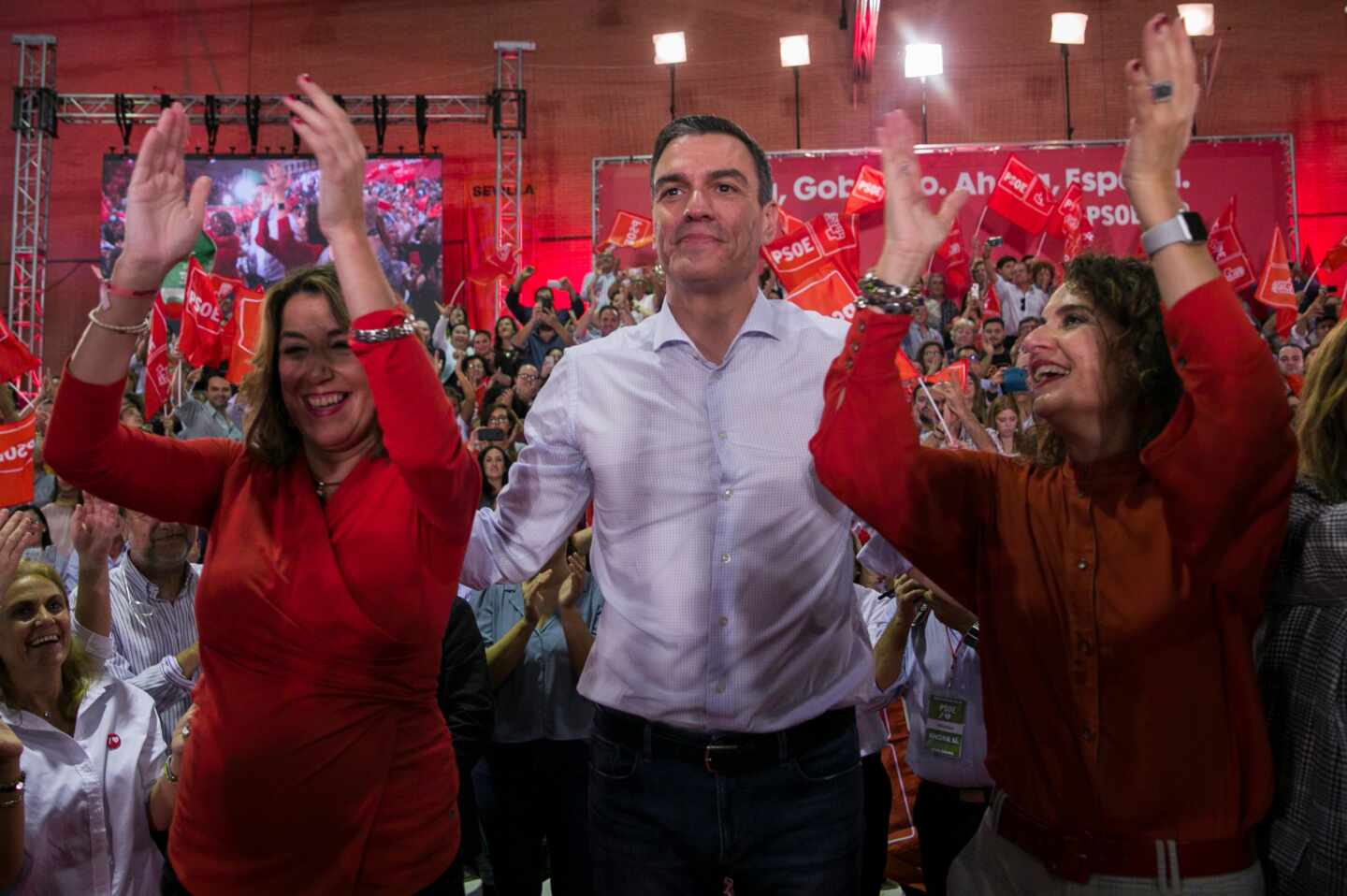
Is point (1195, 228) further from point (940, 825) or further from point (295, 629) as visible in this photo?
point (940, 825)

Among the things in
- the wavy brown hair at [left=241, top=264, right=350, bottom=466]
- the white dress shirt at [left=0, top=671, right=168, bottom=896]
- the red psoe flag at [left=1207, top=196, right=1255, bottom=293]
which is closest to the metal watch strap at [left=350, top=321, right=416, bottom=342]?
the wavy brown hair at [left=241, top=264, right=350, bottom=466]

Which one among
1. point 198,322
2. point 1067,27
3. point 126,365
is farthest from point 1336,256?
point 126,365

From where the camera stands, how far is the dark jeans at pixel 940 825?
3.39m

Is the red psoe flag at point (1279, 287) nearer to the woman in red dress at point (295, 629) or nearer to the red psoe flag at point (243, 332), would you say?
the red psoe flag at point (243, 332)

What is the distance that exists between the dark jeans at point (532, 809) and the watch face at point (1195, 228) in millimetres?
2793

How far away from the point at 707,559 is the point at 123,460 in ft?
2.95

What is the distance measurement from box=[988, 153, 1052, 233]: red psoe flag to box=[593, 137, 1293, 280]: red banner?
0.48 metres

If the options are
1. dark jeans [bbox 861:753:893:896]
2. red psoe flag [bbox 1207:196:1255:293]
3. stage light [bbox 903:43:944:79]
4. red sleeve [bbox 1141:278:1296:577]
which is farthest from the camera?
stage light [bbox 903:43:944:79]

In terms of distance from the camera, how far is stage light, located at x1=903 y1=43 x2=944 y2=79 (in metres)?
12.5

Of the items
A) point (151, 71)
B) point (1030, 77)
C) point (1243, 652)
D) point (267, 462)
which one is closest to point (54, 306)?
point (151, 71)

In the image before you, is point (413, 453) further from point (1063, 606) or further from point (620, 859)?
point (1063, 606)

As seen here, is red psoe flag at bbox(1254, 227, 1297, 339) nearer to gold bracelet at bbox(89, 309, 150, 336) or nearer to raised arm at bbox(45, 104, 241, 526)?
raised arm at bbox(45, 104, 241, 526)

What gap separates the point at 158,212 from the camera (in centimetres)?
176

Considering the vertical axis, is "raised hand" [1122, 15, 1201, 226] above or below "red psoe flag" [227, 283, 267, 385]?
below
